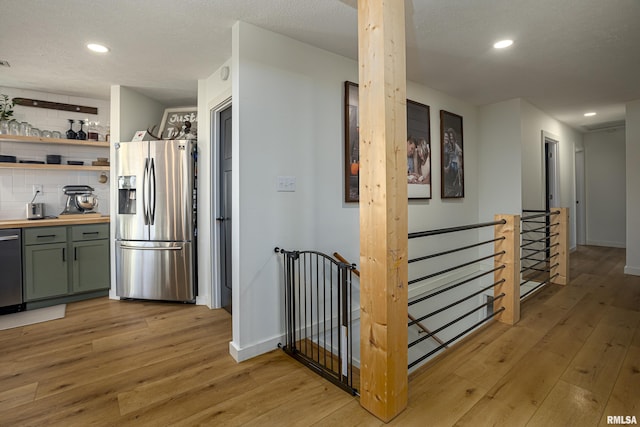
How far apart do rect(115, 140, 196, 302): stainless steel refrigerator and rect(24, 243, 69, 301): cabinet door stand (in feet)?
2.44

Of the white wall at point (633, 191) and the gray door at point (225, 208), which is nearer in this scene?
the gray door at point (225, 208)

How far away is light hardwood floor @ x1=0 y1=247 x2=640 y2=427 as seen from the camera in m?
1.67

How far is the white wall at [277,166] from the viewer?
7.61 feet

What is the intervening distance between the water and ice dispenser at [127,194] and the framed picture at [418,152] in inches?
124

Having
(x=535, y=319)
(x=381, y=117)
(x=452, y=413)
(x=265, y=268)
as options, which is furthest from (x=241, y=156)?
(x=535, y=319)

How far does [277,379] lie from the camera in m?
2.04

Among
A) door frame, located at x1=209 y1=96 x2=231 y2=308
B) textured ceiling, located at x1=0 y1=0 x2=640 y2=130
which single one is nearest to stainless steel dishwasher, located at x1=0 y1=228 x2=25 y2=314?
textured ceiling, located at x1=0 y1=0 x2=640 y2=130

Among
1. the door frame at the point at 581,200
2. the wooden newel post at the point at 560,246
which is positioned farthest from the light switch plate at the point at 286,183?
the door frame at the point at 581,200

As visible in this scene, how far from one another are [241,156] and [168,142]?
1594 millimetres

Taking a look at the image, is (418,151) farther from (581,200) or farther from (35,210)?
(581,200)

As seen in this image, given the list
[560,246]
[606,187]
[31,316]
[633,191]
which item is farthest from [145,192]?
[606,187]

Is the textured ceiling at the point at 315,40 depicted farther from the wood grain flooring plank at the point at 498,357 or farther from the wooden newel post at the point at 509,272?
the wood grain flooring plank at the point at 498,357

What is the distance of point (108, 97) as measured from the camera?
402 cm

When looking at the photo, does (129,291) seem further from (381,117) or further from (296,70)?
(381,117)
